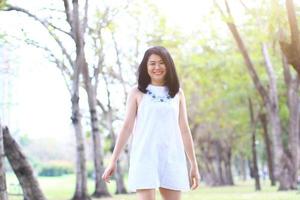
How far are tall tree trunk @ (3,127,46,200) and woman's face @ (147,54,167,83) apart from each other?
22.4ft

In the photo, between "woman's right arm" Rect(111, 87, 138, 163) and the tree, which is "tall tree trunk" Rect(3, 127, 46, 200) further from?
"woman's right arm" Rect(111, 87, 138, 163)

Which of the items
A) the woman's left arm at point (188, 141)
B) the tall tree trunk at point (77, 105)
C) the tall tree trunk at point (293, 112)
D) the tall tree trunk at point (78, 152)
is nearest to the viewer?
the woman's left arm at point (188, 141)

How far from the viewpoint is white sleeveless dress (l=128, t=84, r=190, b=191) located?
4.84 meters

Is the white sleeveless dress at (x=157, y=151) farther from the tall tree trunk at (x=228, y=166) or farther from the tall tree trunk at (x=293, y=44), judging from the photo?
the tall tree trunk at (x=228, y=166)

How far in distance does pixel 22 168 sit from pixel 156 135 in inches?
293

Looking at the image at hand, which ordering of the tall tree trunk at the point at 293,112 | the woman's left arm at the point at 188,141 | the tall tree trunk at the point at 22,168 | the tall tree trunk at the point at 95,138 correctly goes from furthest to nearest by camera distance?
the tall tree trunk at the point at 293,112 → the tall tree trunk at the point at 95,138 → the tall tree trunk at the point at 22,168 → the woman's left arm at the point at 188,141

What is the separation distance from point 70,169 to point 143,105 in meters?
85.2

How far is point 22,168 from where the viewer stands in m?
11.9

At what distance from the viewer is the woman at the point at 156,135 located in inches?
191

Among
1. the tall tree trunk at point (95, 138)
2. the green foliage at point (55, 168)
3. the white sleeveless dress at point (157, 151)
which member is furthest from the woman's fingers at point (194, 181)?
the green foliage at point (55, 168)

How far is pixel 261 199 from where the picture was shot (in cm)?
1599

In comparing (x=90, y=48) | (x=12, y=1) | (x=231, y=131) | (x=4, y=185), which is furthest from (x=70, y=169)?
(x=4, y=185)

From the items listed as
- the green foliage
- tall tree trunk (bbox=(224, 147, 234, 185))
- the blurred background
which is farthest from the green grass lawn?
the green foliage

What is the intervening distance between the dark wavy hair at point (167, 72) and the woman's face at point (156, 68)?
0.02 meters
